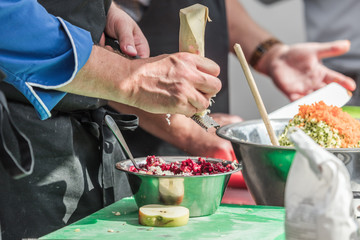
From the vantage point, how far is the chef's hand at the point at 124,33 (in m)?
1.38

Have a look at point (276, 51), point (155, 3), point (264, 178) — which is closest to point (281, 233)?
point (264, 178)

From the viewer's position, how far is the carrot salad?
122 cm

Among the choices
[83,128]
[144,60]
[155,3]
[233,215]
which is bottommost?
[233,215]

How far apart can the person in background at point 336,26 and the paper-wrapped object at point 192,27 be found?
7.13 feet

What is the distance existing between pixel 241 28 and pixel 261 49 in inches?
6.5

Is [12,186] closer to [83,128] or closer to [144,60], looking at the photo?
[83,128]

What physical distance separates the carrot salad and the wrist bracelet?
43.6 inches

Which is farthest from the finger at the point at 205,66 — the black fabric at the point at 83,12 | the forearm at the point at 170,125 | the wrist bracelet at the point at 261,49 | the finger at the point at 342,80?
the wrist bracelet at the point at 261,49

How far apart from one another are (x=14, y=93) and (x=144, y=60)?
338 millimetres

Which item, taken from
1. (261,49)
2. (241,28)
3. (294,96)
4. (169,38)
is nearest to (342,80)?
(294,96)

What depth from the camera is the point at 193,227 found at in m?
1.03

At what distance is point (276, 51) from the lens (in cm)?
233

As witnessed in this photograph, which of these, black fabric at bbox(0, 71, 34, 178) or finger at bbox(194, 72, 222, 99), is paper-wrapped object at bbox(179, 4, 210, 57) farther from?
black fabric at bbox(0, 71, 34, 178)

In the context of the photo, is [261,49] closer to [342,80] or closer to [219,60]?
[219,60]
